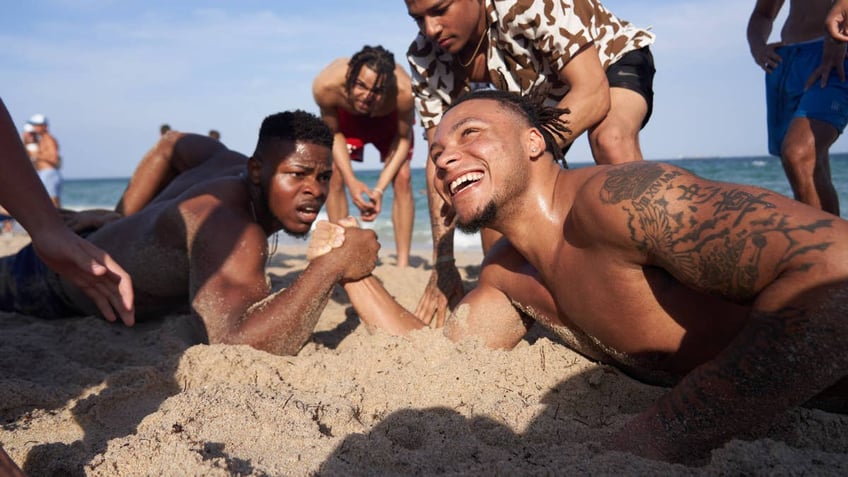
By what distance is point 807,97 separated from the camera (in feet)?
12.8

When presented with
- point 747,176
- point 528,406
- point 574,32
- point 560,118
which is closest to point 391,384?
point 528,406

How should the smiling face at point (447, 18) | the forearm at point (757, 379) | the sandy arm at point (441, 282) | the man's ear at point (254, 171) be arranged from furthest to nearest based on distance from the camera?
A: 1. the sandy arm at point (441, 282)
2. the man's ear at point (254, 171)
3. the smiling face at point (447, 18)
4. the forearm at point (757, 379)

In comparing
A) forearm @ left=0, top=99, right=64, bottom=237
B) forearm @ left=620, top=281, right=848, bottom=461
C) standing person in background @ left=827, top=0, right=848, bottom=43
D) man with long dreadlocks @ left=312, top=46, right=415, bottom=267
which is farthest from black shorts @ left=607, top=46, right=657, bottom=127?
forearm @ left=0, top=99, right=64, bottom=237

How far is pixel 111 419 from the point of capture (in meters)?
2.39

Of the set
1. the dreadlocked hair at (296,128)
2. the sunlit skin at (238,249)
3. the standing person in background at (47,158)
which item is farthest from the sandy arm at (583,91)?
the standing person in background at (47,158)

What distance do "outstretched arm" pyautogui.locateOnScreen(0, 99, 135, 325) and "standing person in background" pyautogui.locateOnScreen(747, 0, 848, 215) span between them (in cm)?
371

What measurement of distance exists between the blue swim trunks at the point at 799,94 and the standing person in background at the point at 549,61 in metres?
1.12

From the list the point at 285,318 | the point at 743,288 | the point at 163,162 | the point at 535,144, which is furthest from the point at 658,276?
the point at 163,162

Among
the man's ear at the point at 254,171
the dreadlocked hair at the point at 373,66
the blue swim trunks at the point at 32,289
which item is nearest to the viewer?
the man's ear at the point at 254,171

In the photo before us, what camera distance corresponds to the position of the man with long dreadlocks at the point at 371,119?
570 centimetres

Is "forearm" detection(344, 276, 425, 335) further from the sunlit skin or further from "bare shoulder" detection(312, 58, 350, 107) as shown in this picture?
"bare shoulder" detection(312, 58, 350, 107)

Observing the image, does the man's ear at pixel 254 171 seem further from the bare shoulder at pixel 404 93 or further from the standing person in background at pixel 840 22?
the standing person in background at pixel 840 22

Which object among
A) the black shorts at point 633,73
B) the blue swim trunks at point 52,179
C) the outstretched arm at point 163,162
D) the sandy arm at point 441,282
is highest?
the black shorts at point 633,73

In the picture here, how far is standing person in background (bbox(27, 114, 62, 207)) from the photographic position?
993 cm
